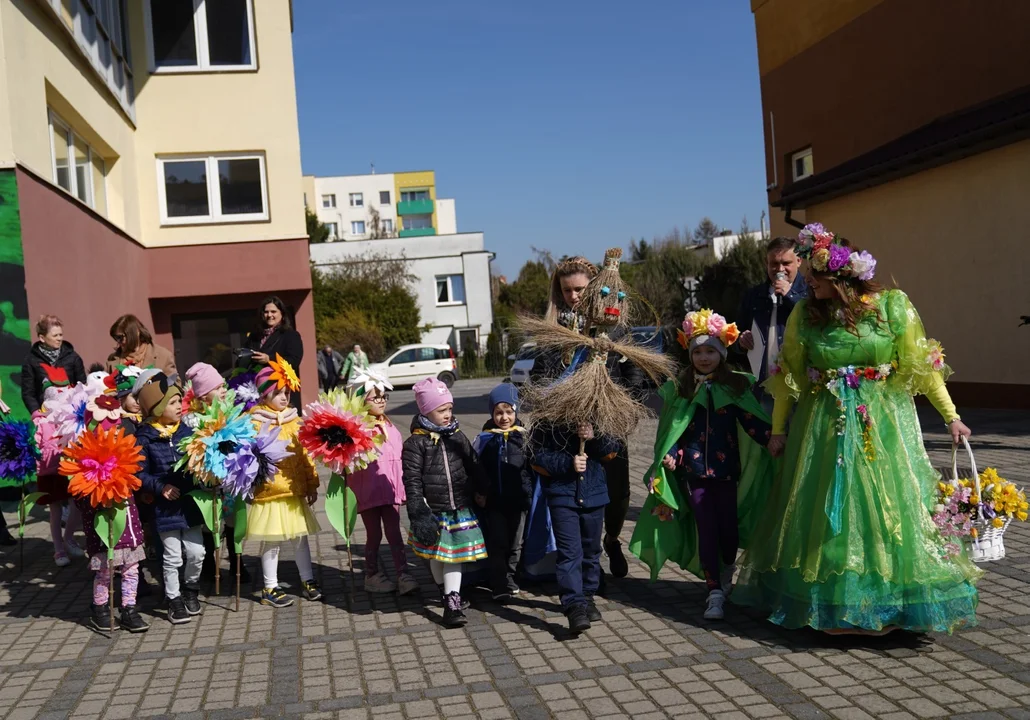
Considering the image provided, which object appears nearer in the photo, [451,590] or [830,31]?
[451,590]

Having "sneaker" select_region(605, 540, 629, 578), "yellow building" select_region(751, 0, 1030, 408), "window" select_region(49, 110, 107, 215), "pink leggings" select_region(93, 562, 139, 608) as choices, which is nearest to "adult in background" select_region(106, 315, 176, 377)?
"pink leggings" select_region(93, 562, 139, 608)

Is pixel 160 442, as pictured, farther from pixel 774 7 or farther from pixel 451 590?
pixel 774 7

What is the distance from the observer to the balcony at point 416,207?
88312 mm

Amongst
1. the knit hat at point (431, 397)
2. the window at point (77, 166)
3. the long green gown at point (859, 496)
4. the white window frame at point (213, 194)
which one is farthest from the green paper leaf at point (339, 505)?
the white window frame at point (213, 194)

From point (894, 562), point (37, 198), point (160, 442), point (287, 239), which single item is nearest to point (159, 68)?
point (287, 239)

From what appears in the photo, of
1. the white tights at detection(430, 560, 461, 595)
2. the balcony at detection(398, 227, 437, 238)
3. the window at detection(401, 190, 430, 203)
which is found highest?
the window at detection(401, 190, 430, 203)

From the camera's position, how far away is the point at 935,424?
13.6 m

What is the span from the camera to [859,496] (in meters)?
4.88

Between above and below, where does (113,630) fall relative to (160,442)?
below

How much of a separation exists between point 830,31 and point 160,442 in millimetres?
17964

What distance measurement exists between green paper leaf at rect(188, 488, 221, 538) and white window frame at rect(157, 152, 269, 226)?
1202 cm

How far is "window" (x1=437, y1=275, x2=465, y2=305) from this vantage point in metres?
51.1

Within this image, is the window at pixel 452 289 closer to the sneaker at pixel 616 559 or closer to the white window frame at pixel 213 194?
the white window frame at pixel 213 194

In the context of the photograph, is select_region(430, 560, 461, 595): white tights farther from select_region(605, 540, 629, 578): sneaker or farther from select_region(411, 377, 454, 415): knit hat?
select_region(605, 540, 629, 578): sneaker
